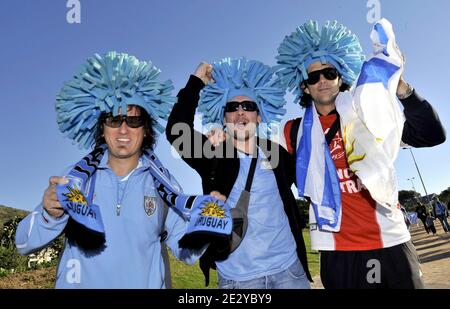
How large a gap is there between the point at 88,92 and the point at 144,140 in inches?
22.9

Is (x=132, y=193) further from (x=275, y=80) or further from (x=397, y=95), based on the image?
(x=397, y=95)

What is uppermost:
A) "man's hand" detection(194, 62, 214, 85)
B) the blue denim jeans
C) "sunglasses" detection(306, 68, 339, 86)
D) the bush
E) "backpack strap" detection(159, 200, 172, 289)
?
the bush

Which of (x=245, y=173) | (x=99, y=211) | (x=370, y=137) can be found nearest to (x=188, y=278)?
(x=245, y=173)

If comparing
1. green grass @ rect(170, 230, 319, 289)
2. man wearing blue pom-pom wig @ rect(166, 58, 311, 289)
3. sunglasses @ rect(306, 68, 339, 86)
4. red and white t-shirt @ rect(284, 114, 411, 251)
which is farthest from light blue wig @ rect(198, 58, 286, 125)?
green grass @ rect(170, 230, 319, 289)

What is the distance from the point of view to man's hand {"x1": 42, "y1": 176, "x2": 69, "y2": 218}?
2.11m

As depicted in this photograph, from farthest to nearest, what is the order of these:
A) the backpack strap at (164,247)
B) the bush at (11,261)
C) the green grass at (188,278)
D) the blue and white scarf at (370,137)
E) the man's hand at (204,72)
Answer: the bush at (11,261) < the green grass at (188,278) < the man's hand at (204,72) < the blue and white scarf at (370,137) < the backpack strap at (164,247)

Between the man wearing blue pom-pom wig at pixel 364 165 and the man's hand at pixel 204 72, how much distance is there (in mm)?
1002

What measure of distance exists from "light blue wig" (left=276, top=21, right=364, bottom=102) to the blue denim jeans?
1.78 m

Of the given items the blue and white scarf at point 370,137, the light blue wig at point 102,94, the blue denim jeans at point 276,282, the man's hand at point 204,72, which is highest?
the man's hand at point 204,72

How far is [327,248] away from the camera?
2875 millimetres

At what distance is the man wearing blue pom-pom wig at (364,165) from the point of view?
268 cm

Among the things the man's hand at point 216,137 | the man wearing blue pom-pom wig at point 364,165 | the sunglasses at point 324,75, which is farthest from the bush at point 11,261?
the sunglasses at point 324,75

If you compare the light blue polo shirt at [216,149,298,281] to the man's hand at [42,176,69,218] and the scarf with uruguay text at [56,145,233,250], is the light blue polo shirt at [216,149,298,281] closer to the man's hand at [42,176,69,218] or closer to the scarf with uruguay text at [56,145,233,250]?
the scarf with uruguay text at [56,145,233,250]

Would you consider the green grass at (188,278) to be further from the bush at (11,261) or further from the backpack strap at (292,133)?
the bush at (11,261)
